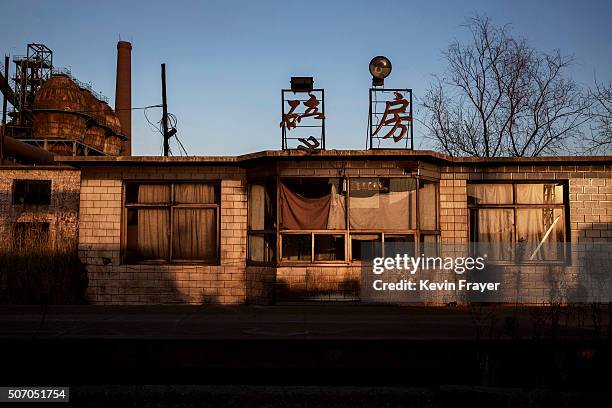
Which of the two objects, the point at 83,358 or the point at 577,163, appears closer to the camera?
the point at 83,358

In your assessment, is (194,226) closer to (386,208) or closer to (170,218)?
(170,218)

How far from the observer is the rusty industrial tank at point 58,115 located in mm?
35094

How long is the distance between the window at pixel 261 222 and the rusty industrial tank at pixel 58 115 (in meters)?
26.5

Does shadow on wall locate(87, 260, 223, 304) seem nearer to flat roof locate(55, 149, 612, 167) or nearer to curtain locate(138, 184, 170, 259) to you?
curtain locate(138, 184, 170, 259)

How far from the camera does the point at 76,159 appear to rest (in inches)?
489

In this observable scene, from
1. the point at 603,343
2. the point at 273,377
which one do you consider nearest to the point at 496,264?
the point at 603,343

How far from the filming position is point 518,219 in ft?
41.6

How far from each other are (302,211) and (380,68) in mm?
3914

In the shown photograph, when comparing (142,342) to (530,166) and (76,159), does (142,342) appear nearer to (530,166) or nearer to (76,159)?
(76,159)

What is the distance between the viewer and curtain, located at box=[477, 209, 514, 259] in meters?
12.6

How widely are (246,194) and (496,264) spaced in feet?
19.7

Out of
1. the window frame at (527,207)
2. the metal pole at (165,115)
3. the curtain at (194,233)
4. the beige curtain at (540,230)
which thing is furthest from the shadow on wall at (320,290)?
the metal pole at (165,115)

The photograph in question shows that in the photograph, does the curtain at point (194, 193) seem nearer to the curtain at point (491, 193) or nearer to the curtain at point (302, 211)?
the curtain at point (302, 211)

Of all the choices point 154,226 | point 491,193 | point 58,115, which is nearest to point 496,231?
point 491,193
